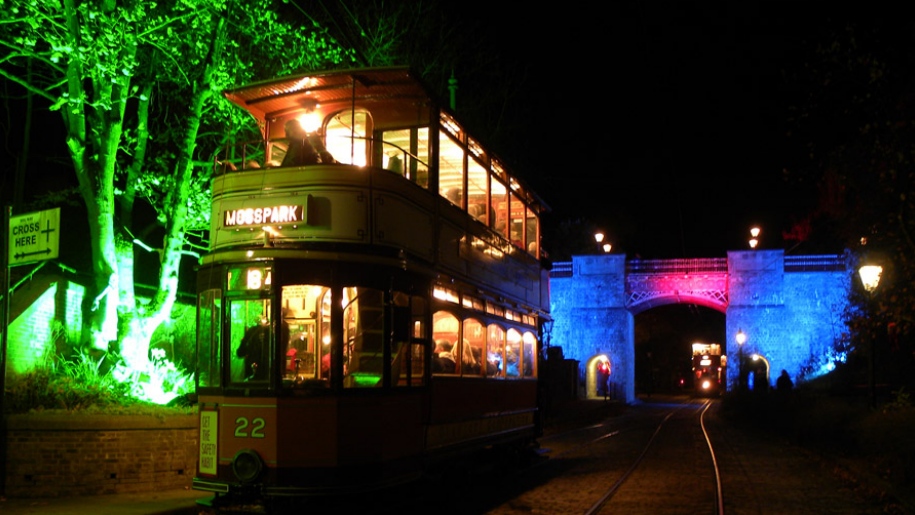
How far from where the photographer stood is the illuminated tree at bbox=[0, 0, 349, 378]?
517 inches

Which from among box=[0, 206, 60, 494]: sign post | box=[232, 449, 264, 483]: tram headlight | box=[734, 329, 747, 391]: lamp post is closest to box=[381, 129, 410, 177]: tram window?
box=[0, 206, 60, 494]: sign post

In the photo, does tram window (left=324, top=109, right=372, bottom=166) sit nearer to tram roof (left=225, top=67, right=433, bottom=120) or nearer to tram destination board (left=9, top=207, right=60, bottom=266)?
tram roof (left=225, top=67, right=433, bottom=120)

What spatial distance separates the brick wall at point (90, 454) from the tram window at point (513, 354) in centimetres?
535

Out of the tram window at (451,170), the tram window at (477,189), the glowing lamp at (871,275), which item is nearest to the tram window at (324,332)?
the tram window at (451,170)

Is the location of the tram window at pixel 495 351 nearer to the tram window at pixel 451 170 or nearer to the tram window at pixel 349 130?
the tram window at pixel 451 170

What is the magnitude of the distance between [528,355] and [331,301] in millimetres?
7756

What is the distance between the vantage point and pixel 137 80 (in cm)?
1670

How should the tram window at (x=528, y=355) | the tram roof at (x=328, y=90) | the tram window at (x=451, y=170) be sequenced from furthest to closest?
the tram window at (x=528, y=355)
the tram window at (x=451, y=170)
the tram roof at (x=328, y=90)

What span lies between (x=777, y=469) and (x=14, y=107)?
18291mm

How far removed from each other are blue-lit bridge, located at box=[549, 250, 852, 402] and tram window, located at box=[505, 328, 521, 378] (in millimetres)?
31869

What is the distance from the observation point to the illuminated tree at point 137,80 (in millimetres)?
13125

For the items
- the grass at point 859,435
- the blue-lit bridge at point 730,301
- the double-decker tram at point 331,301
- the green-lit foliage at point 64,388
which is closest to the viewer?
the double-decker tram at point 331,301

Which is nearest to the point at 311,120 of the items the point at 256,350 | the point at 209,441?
the point at 256,350

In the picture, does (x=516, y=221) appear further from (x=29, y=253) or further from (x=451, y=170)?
(x=29, y=253)
